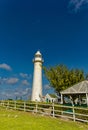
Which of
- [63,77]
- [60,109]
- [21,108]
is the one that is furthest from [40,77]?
[60,109]

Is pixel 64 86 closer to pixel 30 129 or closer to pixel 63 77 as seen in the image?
pixel 63 77

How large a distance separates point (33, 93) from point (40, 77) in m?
3.61

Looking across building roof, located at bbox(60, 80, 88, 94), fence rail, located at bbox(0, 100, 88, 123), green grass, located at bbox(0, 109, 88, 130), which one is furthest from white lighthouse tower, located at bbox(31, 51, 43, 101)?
green grass, located at bbox(0, 109, 88, 130)

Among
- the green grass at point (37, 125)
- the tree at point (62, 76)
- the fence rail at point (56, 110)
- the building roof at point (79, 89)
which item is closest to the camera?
the green grass at point (37, 125)

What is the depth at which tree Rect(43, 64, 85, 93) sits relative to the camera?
1587 inches

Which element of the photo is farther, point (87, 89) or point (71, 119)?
point (87, 89)

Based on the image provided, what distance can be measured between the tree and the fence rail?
38.2ft

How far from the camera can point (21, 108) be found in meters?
Result: 28.0

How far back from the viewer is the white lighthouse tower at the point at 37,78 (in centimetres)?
4138

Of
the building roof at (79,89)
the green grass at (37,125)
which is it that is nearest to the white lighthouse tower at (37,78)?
the building roof at (79,89)

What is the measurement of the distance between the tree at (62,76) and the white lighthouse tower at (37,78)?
6.27ft

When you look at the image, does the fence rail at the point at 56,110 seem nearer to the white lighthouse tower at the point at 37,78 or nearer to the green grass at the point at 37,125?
the green grass at the point at 37,125

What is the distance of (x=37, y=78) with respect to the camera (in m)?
42.4

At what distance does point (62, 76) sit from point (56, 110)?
66.8ft
